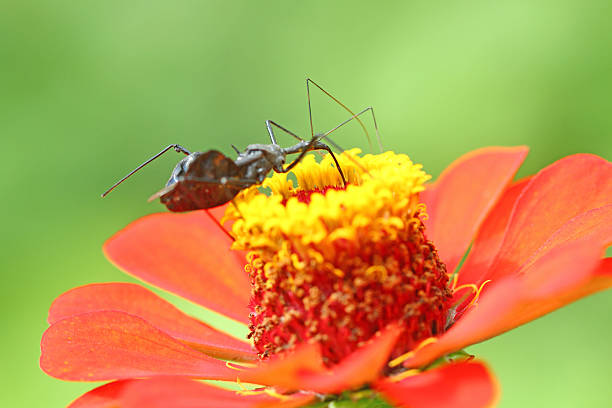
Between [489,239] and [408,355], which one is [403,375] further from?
[489,239]

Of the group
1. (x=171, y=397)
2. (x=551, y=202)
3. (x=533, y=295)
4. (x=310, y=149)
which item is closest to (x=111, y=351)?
(x=171, y=397)

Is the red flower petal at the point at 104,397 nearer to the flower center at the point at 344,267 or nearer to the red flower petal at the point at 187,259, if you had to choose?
the flower center at the point at 344,267

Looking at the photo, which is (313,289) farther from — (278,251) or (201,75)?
(201,75)

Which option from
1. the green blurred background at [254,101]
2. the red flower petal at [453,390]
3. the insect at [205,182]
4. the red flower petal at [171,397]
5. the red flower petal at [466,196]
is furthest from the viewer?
the green blurred background at [254,101]

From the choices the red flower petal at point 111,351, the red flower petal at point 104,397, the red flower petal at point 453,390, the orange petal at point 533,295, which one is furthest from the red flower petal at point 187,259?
the red flower petal at point 453,390

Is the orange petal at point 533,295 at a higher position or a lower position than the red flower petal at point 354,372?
higher
